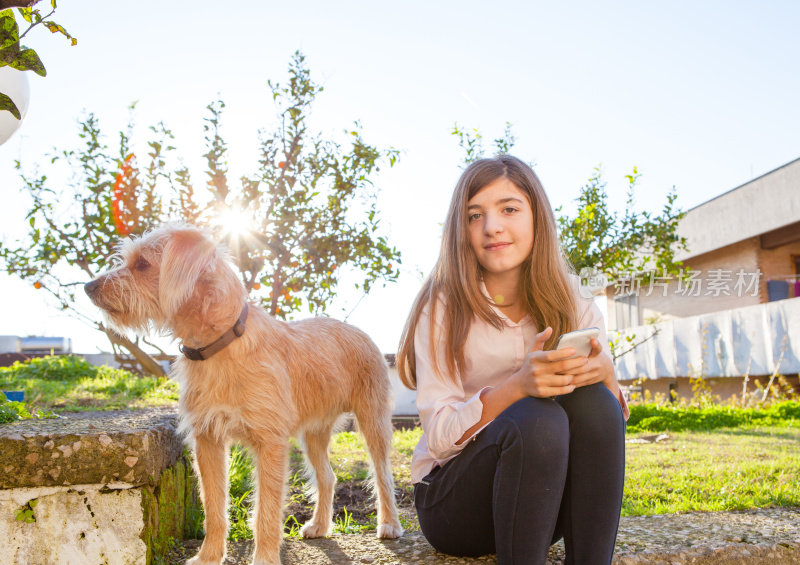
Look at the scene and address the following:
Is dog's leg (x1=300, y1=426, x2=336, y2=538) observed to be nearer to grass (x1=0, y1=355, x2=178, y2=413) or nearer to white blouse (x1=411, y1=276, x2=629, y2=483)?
white blouse (x1=411, y1=276, x2=629, y2=483)

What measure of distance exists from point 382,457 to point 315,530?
501mm

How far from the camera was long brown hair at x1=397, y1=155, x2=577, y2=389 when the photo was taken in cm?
278

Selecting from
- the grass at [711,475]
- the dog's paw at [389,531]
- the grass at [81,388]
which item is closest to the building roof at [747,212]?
the grass at [711,475]

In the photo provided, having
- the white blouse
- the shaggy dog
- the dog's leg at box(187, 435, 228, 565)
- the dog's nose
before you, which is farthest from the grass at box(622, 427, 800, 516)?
the dog's nose

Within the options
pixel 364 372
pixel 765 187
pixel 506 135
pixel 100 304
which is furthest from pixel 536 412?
pixel 765 187

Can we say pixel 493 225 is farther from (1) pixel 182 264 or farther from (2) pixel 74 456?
(2) pixel 74 456

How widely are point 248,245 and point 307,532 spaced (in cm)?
383

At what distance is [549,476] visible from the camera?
2172mm

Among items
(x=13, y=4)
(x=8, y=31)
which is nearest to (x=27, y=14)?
(x=13, y=4)

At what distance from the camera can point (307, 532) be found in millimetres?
3326

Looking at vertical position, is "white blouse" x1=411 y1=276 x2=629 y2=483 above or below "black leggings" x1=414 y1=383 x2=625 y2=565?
above

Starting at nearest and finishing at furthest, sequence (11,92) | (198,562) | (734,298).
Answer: (198,562) < (11,92) < (734,298)

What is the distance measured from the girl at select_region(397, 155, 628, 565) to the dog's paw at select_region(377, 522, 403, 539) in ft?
1.61

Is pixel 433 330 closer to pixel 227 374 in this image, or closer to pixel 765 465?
pixel 227 374
